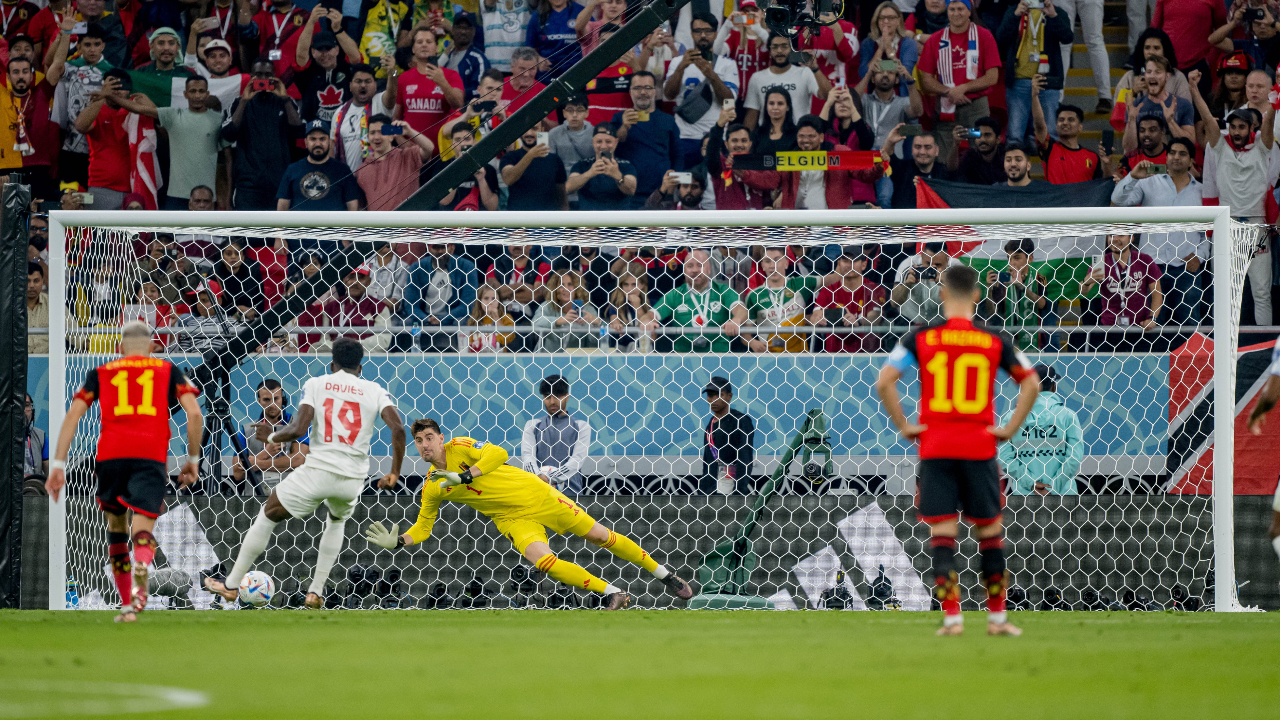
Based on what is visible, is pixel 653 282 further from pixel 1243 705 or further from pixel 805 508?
pixel 1243 705

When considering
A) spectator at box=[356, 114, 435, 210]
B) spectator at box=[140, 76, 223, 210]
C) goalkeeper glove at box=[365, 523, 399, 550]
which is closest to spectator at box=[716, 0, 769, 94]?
spectator at box=[356, 114, 435, 210]

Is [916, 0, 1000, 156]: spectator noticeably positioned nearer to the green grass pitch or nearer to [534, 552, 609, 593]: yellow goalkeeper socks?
[534, 552, 609, 593]: yellow goalkeeper socks

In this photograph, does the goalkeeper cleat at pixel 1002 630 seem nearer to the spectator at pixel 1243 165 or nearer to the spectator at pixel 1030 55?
the spectator at pixel 1243 165

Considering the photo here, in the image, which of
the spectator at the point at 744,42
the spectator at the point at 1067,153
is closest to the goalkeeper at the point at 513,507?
the spectator at the point at 744,42

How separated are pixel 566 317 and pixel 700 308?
1060mm

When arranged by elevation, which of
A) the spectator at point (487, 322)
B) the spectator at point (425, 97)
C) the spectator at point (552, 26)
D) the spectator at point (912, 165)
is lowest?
the spectator at point (487, 322)

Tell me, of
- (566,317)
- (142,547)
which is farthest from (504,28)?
(142,547)

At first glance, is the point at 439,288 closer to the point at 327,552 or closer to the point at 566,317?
the point at 566,317

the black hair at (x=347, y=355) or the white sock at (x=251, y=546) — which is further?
the black hair at (x=347, y=355)

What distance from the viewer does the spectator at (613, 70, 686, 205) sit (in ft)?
42.8

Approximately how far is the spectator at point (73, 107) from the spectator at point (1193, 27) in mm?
10661

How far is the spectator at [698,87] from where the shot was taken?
43.8ft

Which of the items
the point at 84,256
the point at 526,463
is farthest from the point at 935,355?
the point at 84,256

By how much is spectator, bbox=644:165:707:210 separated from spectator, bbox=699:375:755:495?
314cm
